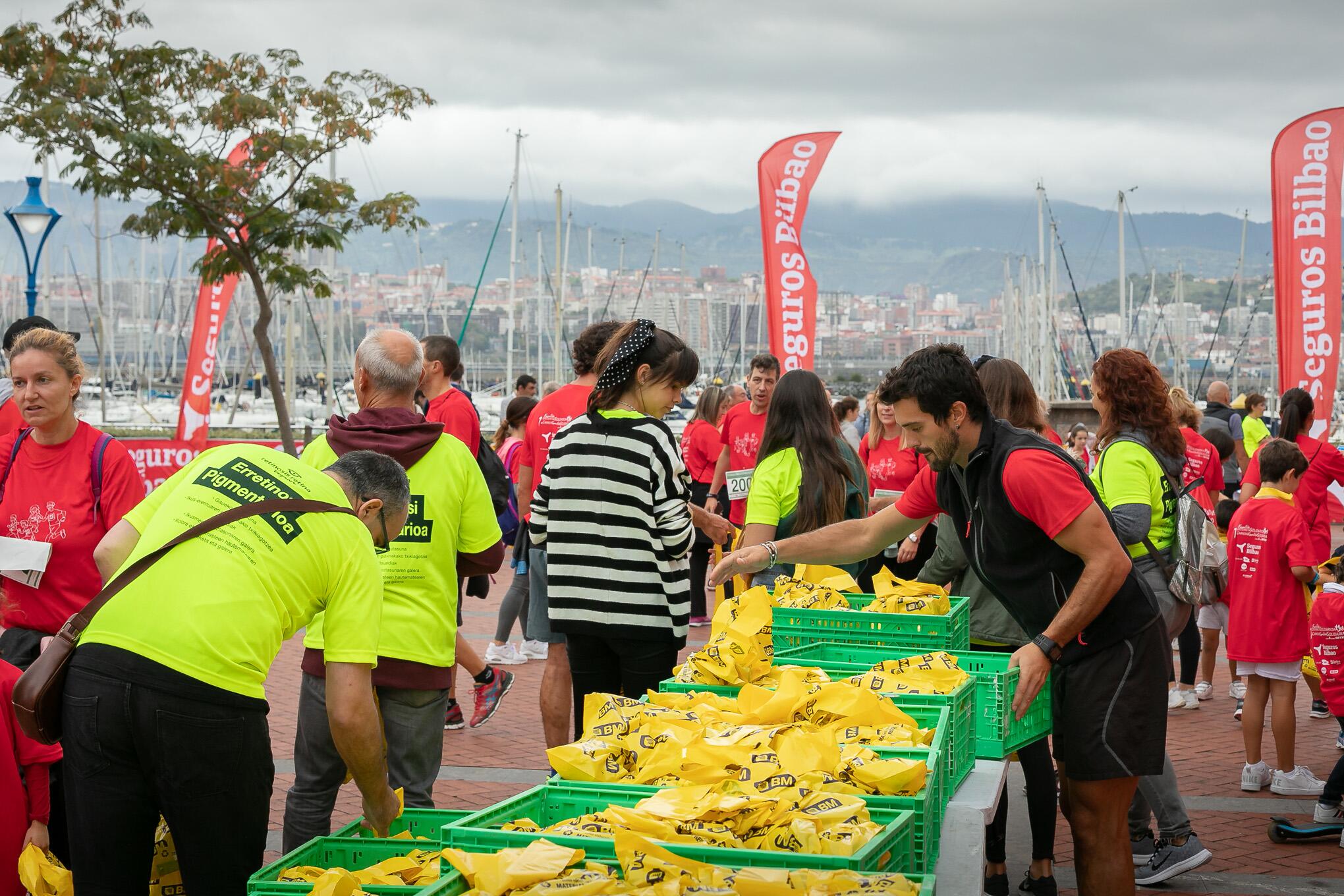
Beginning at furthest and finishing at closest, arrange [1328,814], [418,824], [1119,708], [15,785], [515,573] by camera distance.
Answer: [515,573], [1328,814], [1119,708], [15,785], [418,824]

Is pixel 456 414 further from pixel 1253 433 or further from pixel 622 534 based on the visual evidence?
pixel 1253 433

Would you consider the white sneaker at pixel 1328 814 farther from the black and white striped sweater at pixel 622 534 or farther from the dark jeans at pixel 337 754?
the dark jeans at pixel 337 754

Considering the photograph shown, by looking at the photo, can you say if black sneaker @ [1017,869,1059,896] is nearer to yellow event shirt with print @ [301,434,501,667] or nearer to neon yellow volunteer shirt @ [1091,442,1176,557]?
neon yellow volunteer shirt @ [1091,442,1176,557]

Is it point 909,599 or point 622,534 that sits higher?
point 622,534

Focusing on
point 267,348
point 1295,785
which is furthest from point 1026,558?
point 267,348

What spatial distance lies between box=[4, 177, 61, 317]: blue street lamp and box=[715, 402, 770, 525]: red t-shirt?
1054cm

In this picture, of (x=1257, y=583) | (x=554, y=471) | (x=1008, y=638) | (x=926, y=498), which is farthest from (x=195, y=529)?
(x=1257, y=583)

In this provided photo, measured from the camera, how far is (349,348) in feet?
221

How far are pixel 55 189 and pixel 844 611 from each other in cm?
6330

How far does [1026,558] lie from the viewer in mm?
3877

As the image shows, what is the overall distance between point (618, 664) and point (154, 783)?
7.75 feet

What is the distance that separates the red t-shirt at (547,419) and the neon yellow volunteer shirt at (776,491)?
128cm

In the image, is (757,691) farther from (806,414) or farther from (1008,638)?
(806,414)

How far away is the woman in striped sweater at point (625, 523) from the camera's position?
493 cm
